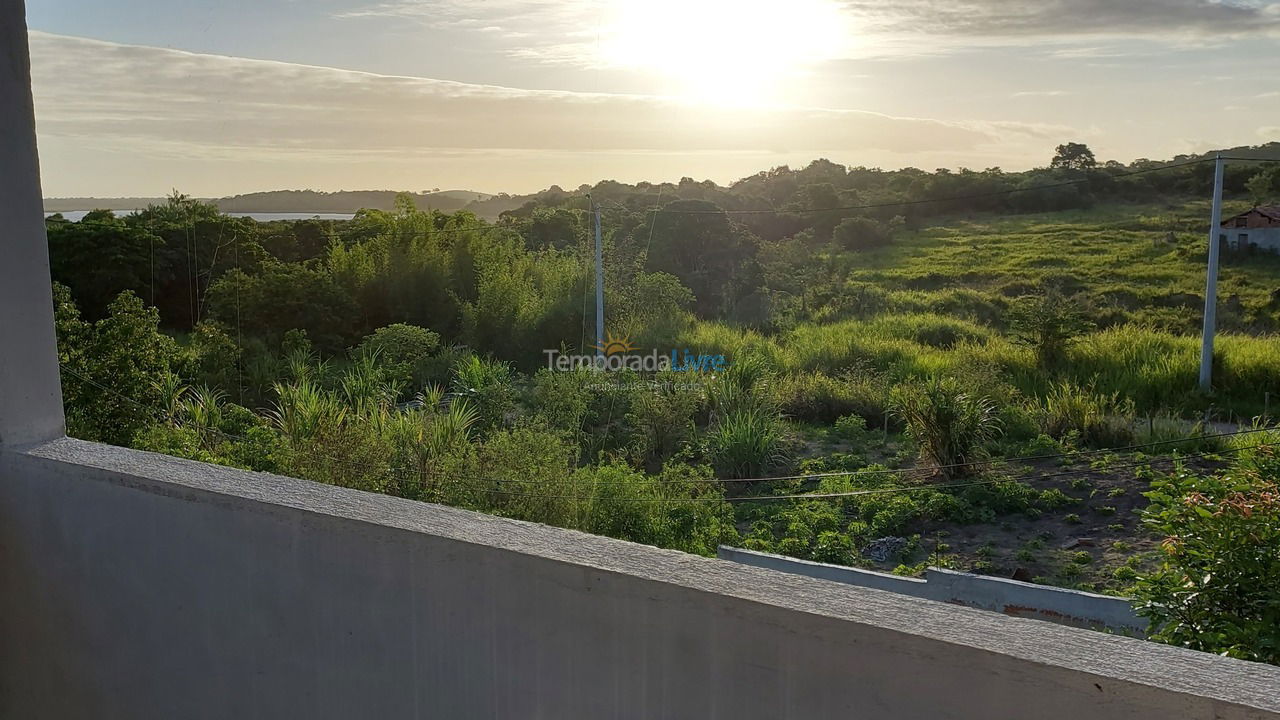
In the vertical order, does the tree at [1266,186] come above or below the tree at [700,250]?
above

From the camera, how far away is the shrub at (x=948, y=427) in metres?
6.48

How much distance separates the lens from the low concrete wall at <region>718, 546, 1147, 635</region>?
3670 mm

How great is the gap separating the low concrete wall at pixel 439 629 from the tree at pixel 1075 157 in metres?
17.4

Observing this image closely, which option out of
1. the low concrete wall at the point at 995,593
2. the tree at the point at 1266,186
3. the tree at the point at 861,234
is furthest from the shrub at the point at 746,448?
the tree at the point at 1266,186

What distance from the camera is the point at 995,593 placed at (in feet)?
13.0

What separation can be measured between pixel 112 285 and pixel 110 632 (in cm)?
780

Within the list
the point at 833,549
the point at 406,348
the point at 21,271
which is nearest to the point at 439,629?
the point at 21,271

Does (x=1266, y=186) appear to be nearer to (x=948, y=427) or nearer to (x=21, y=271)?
(x=948, y=427)

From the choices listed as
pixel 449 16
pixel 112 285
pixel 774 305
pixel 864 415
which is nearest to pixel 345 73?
pixel 449 16

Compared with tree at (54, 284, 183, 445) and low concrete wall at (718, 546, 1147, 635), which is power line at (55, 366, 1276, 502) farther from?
low concrete wall at (718, 546, 1147, 635)

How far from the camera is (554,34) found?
10.4 metres

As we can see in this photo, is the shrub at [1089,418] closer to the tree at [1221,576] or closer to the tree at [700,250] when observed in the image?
the tree at [700,250]

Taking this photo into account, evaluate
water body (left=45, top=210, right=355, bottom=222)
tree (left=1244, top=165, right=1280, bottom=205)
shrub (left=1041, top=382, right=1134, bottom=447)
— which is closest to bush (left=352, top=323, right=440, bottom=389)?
water body (left=45, top=210, right=355, bottom=222)

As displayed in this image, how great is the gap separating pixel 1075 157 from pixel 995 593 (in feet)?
47.6
